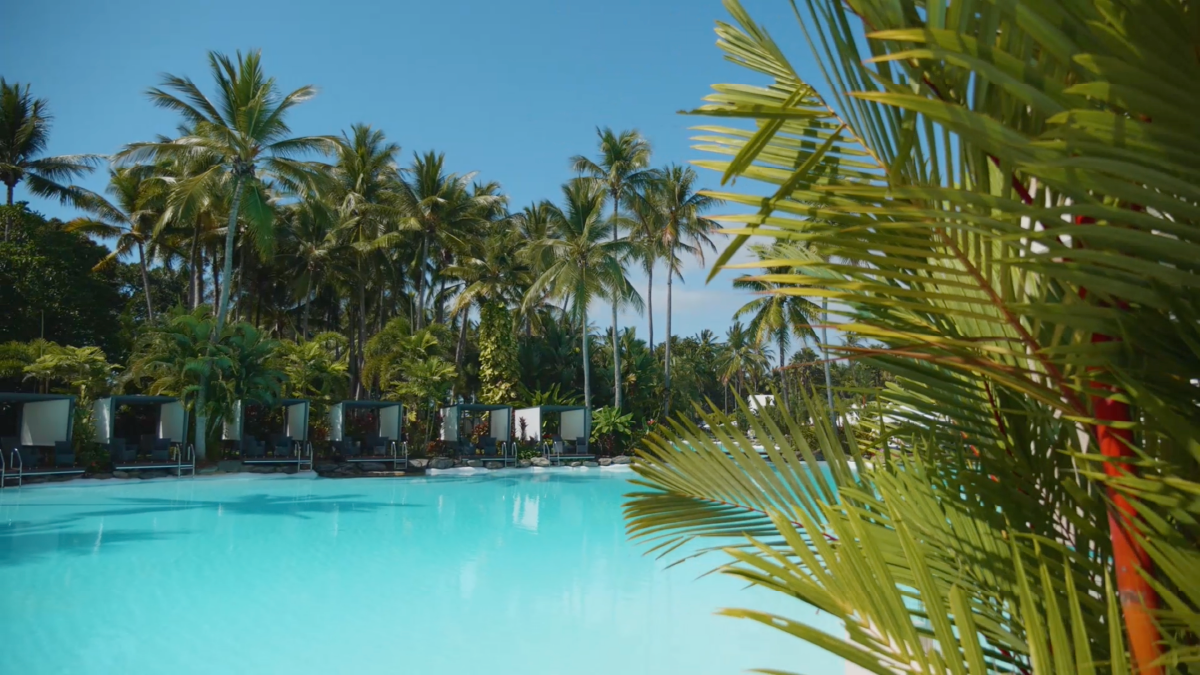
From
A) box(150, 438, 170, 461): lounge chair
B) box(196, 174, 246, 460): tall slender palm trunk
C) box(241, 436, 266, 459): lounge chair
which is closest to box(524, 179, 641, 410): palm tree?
box(196, 174, 246, 460): tall slender palm trunk

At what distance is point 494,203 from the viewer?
2531cm

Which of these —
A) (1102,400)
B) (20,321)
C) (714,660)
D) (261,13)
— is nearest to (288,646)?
(714,660)

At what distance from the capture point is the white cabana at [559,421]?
22.4 meters

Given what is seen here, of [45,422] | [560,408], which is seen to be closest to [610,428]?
[560,408]

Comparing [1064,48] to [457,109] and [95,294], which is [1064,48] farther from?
[95,294]

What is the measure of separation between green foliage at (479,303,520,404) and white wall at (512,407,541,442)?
1147 mm

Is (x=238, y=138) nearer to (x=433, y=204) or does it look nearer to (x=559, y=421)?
(x=433, y=204)

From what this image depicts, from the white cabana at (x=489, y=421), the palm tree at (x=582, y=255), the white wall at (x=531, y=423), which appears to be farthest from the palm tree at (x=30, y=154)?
the white wall at (x=531, y=423)

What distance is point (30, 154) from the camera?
22.0 meters

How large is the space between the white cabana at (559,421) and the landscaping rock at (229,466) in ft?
26.8

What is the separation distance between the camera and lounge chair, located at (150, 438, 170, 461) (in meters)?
15.9

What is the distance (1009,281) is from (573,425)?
75.7 ft

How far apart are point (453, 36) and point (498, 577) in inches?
430

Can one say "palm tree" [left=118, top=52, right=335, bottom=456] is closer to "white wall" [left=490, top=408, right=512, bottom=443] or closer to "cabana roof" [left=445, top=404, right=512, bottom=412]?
"cabana roof" [left=445, top=404, right=512, bottom=412]
